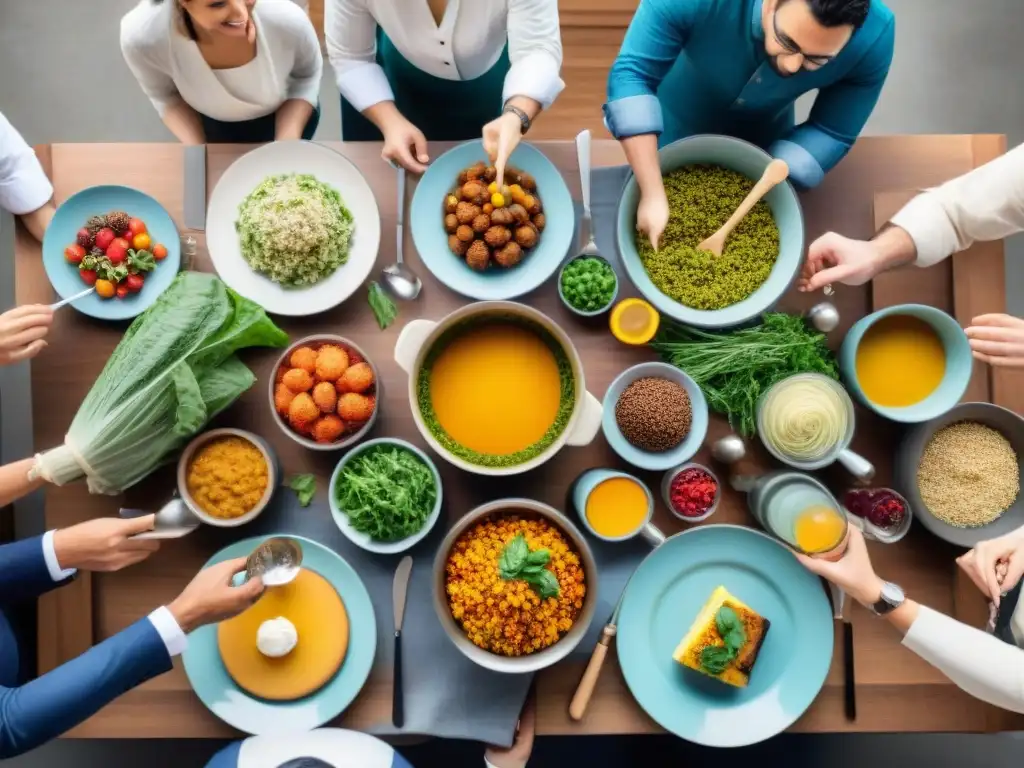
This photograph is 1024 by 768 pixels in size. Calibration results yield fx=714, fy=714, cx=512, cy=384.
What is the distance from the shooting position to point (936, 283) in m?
1.55

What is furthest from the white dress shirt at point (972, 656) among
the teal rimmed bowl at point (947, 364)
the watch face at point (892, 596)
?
the teal rimmed bowl at point (947, 364)

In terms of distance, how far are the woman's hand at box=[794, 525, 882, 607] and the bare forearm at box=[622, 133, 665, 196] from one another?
766 millimetres

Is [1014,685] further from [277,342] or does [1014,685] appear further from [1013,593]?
[277,342]

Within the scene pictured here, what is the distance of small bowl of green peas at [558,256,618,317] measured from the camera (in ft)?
4.81

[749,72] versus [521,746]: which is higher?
[749,72]

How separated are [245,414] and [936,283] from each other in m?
1.51

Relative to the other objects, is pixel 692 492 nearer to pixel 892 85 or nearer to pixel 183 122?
pixel 183 122

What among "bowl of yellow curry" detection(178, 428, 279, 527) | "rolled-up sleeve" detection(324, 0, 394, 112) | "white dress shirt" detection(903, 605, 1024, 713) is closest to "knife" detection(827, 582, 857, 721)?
"white dress shirt" detection(903, 605, 1024, 713)

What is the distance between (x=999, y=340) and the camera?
4.50ft

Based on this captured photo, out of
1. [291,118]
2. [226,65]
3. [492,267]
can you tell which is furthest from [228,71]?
[492,267]

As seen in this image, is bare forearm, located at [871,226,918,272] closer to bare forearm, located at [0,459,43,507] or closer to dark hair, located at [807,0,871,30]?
dark hair, located at [807,0,871,30]

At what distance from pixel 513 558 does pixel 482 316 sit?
1.56ft

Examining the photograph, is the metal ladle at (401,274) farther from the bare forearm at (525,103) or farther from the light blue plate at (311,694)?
the light blue plate at (311,694)

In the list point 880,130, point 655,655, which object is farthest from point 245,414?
point 880,130
